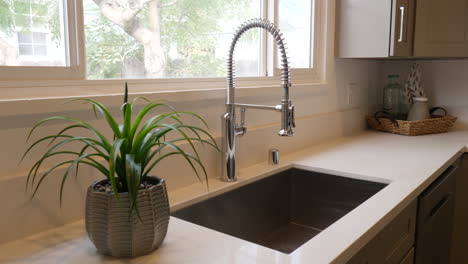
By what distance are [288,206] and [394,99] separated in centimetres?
141

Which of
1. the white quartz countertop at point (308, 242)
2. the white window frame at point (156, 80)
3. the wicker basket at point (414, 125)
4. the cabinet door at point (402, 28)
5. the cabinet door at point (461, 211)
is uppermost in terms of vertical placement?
the cabinet door at point (402, 28)

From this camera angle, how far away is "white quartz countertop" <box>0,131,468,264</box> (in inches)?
33.5

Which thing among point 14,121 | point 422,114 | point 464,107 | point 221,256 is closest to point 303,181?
point 221,256

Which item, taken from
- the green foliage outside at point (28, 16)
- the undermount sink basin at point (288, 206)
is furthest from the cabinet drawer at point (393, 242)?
the green foliage outside at point (28, 16)

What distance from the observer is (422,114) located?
2457 millimetres

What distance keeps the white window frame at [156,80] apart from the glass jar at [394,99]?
72cm

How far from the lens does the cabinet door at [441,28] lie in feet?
7.25

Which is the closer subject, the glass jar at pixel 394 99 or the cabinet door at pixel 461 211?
the cabinet door at pixel 461 211

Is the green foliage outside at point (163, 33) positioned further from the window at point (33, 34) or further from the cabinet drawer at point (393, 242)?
the cabinet drawer at point (393, 242)

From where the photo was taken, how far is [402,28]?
208 centimetres

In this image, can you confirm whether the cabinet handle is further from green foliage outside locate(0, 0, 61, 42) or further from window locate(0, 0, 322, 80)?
green foliage outside locate(0, 0, 61, 42)

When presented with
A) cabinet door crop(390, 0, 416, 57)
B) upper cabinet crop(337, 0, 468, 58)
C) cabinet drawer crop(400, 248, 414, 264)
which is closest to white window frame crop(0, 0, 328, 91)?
upper cabinet crop(337, 0, 468, 58)

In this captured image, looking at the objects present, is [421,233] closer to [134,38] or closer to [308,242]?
[308,242]

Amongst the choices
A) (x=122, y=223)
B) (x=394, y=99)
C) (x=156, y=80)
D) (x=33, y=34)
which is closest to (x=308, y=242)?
(x=122, y=223)
